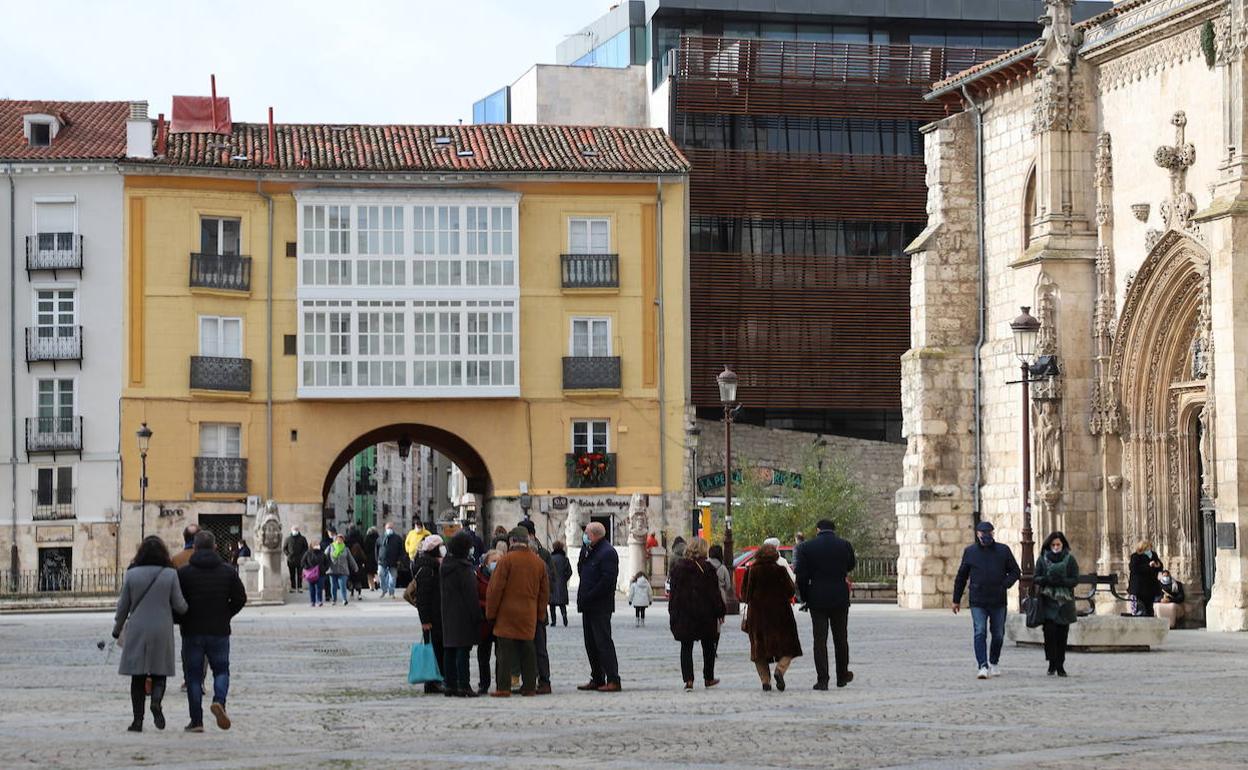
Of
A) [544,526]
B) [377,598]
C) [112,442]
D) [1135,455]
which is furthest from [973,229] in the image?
[112,442]

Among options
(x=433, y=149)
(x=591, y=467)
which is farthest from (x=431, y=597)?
(x=433, y=149)

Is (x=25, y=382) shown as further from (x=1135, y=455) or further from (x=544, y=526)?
(x=1135, y=455)

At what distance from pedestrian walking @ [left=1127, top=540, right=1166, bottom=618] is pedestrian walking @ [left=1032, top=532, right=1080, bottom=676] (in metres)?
9.55

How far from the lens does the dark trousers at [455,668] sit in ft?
65.2

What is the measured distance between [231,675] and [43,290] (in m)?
35.3

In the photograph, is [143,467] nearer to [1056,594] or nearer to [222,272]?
[222,272]

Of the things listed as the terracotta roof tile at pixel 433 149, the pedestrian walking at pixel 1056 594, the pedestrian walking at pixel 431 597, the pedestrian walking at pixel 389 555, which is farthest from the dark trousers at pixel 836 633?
the terracotta roof tile at pixel 433 149

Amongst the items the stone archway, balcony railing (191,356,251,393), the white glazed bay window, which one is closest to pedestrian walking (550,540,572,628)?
the stone archway

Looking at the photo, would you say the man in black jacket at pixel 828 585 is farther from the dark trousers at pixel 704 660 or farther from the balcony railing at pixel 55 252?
the balcony railing at pixel 55 252

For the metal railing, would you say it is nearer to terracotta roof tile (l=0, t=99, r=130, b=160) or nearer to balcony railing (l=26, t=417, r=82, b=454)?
balcony railing (l=26, t=417, r=82, b=454)

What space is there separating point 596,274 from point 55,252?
13.3 metres

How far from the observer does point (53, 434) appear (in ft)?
181

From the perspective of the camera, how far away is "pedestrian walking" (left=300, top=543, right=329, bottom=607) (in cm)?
4247

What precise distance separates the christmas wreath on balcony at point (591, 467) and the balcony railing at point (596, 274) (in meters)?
4.27
